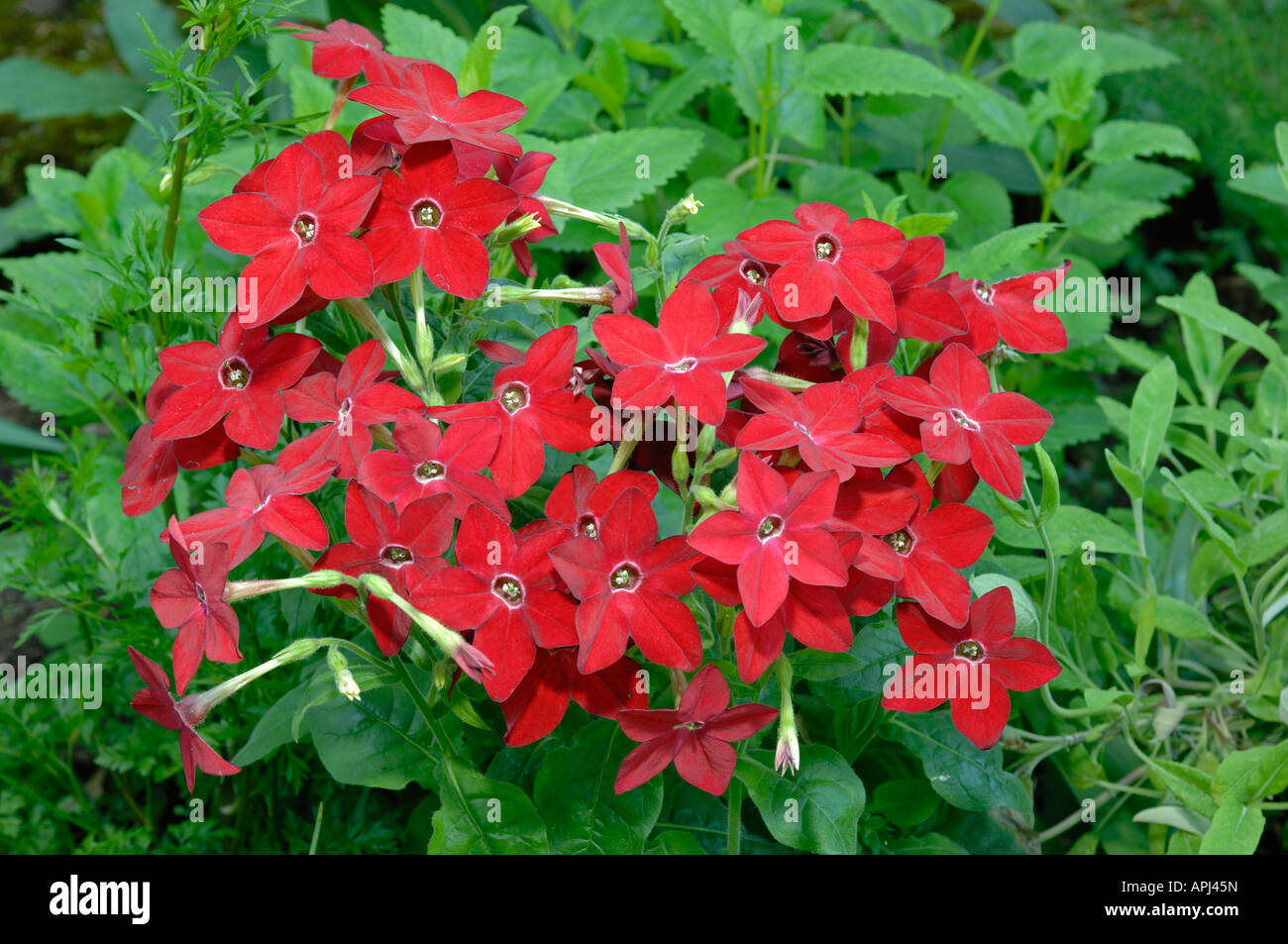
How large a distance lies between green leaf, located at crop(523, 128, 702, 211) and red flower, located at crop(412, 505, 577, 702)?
0.74m

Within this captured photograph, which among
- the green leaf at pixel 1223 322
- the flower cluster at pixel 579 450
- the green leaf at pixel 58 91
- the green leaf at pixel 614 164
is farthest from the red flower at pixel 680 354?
the green leaf at pixel 58 91

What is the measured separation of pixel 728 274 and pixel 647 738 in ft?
1.39

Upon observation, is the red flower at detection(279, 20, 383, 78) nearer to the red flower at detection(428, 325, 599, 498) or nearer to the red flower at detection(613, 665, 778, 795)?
the red flower at detection(428, 325, 599, 498)

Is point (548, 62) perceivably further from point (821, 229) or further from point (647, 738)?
point (647, 738)

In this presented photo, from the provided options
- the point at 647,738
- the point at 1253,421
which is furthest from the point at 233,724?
the point at 1253,421

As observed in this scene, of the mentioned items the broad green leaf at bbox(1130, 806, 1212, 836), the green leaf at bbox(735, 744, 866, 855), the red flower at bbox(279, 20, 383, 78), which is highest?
the red flower at bbox(279, 20, 383, 78)

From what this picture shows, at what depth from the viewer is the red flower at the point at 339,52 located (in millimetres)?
1079

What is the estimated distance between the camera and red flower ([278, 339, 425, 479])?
930 mm

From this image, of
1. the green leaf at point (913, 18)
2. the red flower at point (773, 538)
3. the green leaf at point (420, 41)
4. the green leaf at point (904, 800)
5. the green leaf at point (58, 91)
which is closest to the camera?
the red flower at point (773, 538)

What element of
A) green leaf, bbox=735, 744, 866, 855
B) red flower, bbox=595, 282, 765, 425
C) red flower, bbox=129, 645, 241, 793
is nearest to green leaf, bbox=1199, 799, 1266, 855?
green leaf, bbox=735, 744, 866, 855

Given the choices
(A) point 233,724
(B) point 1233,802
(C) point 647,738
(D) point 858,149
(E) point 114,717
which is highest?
(D) point 858,149

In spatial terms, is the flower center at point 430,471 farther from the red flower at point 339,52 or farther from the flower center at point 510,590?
the red flower at point 339,52

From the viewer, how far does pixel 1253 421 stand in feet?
5.64

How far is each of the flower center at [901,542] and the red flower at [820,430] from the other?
9 cm
